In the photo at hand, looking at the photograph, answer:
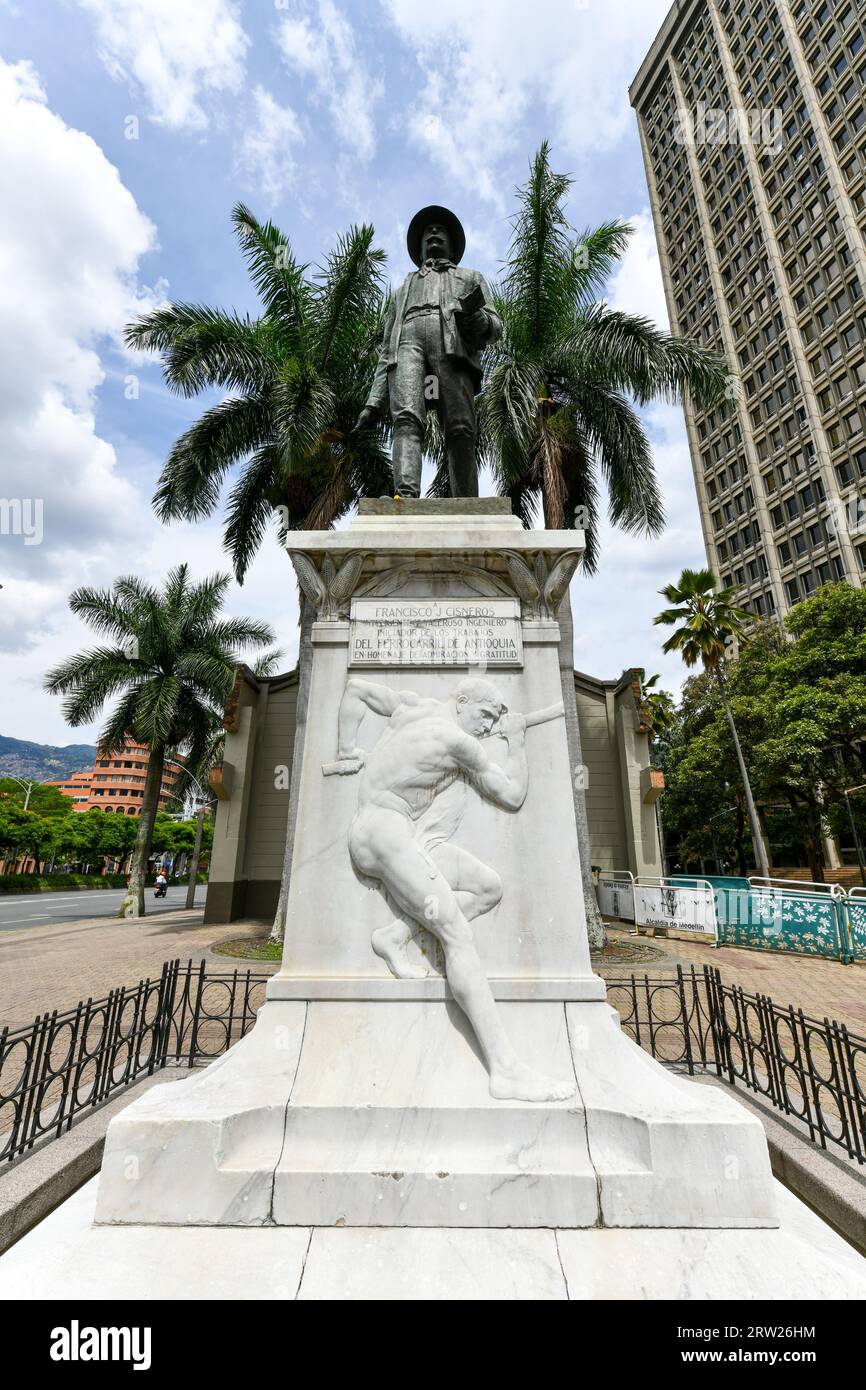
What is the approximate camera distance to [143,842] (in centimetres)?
2509

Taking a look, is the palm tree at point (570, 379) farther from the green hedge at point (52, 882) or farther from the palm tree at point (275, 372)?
the green hedge at point (52, 882)

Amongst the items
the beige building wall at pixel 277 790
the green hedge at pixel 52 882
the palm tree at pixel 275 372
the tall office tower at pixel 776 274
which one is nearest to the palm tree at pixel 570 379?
the palm tree at pixel 275 372

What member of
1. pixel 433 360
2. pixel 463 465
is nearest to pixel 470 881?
pixel 463 465

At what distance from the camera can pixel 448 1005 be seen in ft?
10.9

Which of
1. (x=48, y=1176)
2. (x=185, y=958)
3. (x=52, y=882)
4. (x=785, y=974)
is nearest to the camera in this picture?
(x=48, y=1176)

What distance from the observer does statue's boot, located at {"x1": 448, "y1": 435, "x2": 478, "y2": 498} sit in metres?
5.13

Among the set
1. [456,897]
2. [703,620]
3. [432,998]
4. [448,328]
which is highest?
[703,620]

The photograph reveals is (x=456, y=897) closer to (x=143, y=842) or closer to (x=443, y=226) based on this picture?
(x=443, y=226)

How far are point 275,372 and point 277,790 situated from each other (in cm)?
1209

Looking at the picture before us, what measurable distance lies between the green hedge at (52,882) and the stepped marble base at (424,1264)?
4709 centimetres

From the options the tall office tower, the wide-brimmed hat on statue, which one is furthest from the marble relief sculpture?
the tall office tower

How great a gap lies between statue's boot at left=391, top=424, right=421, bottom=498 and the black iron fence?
13.0 ft

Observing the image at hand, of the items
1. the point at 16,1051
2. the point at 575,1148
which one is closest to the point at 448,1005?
the point at 575,1148
